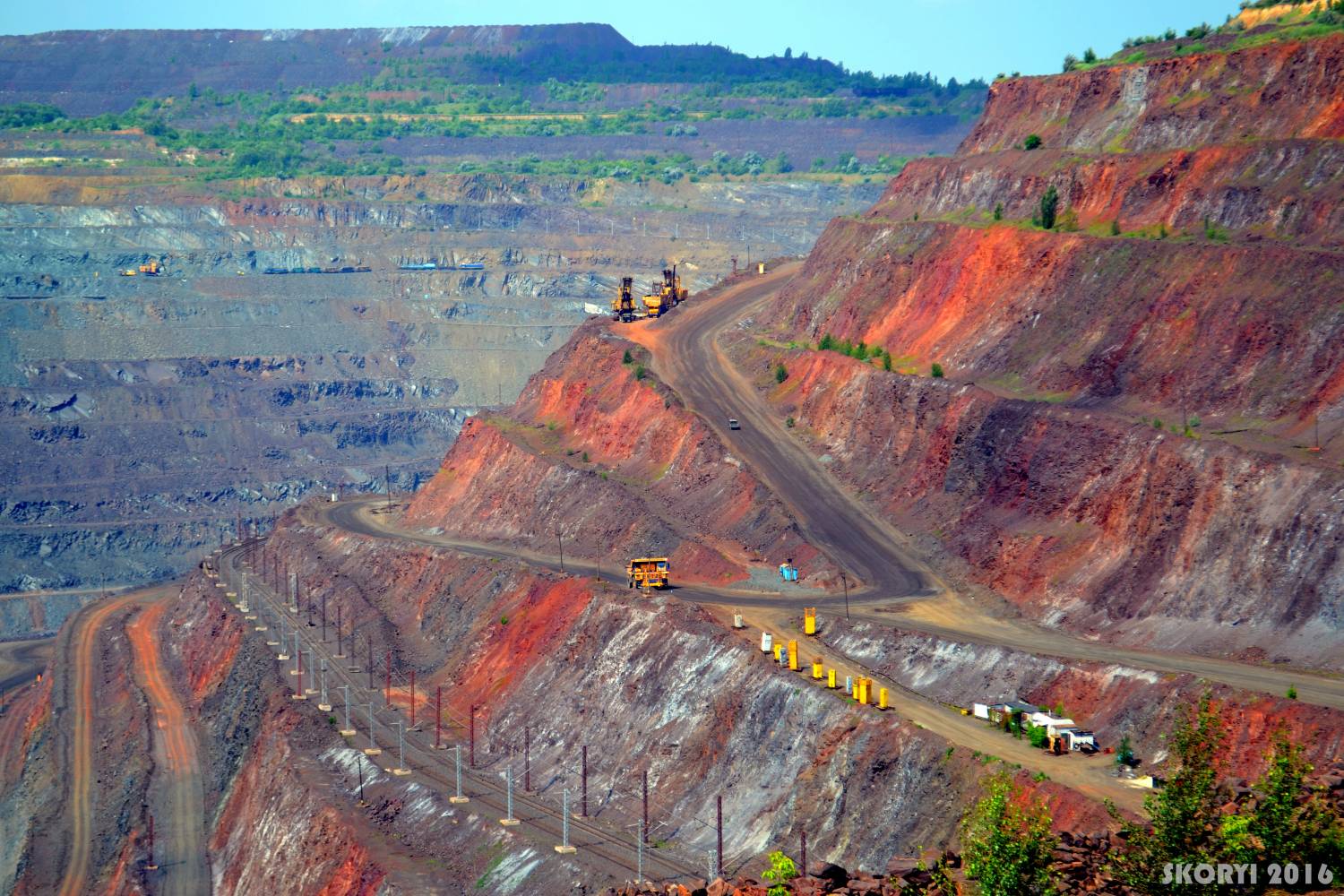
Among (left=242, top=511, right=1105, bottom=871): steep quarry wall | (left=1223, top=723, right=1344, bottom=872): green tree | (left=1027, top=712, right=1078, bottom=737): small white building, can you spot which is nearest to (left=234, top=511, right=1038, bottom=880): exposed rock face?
(left=242, top=511, right=1105, bottom=871): steep quarry wall

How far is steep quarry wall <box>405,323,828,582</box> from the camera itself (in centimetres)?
10838

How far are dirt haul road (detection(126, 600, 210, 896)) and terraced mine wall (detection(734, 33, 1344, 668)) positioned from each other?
39159mm

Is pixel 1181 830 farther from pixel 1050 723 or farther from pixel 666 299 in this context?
pixel 666 299

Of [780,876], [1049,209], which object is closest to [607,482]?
[1049,209]

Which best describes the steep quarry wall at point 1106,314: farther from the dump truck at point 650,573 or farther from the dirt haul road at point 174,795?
the dirt haul road at point 174,795

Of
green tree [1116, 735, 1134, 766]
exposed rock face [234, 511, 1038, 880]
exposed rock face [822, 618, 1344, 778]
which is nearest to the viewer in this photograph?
exposed rock face [822, 618, 1344, 778]

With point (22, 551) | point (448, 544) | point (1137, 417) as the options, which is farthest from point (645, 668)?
point (22, 551)

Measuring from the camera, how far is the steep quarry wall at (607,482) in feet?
356

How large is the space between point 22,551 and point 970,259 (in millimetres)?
109349

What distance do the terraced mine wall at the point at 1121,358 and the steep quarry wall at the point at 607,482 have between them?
22.1 ft

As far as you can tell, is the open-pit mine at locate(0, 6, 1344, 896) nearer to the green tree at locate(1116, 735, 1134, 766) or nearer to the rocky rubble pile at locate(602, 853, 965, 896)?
the rocky rubble pile at locate(602, 853, 965, 896)

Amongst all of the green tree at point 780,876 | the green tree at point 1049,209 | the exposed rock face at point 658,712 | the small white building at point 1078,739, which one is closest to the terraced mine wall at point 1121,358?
the green tree at point 1049,209

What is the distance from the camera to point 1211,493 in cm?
8388

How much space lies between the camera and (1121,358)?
331 ft
